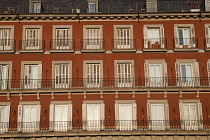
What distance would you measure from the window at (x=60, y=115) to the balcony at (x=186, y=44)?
11574mm

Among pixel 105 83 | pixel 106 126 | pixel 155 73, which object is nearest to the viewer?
pixel 106 126

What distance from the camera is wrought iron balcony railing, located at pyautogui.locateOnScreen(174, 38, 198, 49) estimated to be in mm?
38719

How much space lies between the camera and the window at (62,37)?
127 ft

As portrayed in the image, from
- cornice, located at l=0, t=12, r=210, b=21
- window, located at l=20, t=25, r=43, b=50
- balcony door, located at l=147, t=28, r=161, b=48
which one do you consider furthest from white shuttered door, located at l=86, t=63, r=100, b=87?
balcony door, located at l=147, t=28, r=161, b=48

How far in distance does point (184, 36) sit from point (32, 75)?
14998 millimetres

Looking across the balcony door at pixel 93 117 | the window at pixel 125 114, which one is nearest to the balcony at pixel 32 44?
the balcony door at pixel 93 117

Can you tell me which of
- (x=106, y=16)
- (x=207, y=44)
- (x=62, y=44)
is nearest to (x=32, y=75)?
(x=62, y=44)

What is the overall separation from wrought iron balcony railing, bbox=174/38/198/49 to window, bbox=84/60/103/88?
758 centimetres

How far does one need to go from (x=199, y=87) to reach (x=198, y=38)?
494 cm

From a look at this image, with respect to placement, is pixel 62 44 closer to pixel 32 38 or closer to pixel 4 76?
pixel 32 38

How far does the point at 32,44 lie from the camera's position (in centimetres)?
3878

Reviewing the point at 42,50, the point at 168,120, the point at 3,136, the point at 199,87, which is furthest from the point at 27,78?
the point at 199,87

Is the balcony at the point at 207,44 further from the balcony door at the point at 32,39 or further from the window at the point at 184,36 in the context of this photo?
the balcony door at the point at 32,39

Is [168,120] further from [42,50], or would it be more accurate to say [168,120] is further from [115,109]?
[42,50]
